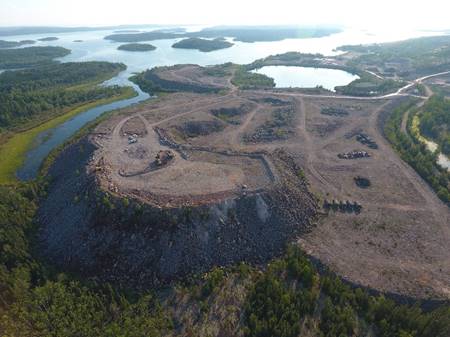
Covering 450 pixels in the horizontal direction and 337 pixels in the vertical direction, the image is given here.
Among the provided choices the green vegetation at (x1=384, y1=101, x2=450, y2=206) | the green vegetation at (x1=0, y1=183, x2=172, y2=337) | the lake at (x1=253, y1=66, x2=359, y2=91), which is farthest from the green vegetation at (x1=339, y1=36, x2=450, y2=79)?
the green vegetation at (x1=0, y1=183, x2=172, y2=337)

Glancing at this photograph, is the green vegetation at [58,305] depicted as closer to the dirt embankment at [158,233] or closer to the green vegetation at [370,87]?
the dirt embankment at [158,233]

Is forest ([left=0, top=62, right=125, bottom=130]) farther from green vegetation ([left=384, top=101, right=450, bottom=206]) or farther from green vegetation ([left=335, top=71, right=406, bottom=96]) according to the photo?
green vegetation ([left=384, top=101, right=450, bottom=206])

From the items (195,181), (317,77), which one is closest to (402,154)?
(195,181)

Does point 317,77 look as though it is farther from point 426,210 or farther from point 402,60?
point 426,210

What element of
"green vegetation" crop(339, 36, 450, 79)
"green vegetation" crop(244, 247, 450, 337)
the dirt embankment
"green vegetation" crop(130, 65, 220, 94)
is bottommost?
"green vegetation" crop(244, 247, 450, 337)

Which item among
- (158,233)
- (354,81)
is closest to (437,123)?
(354,81)

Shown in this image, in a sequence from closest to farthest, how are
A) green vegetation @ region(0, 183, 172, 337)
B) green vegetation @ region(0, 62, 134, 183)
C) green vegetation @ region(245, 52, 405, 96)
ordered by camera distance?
green vegetation @ region(0, 183, 172, 337)
green vegetation @ region(0, 62, 134, 183)
green vegetation @ region(245, 52, 405, 96)

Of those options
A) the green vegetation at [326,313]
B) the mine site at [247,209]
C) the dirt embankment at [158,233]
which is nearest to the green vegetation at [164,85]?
the mine site at [247,209]
